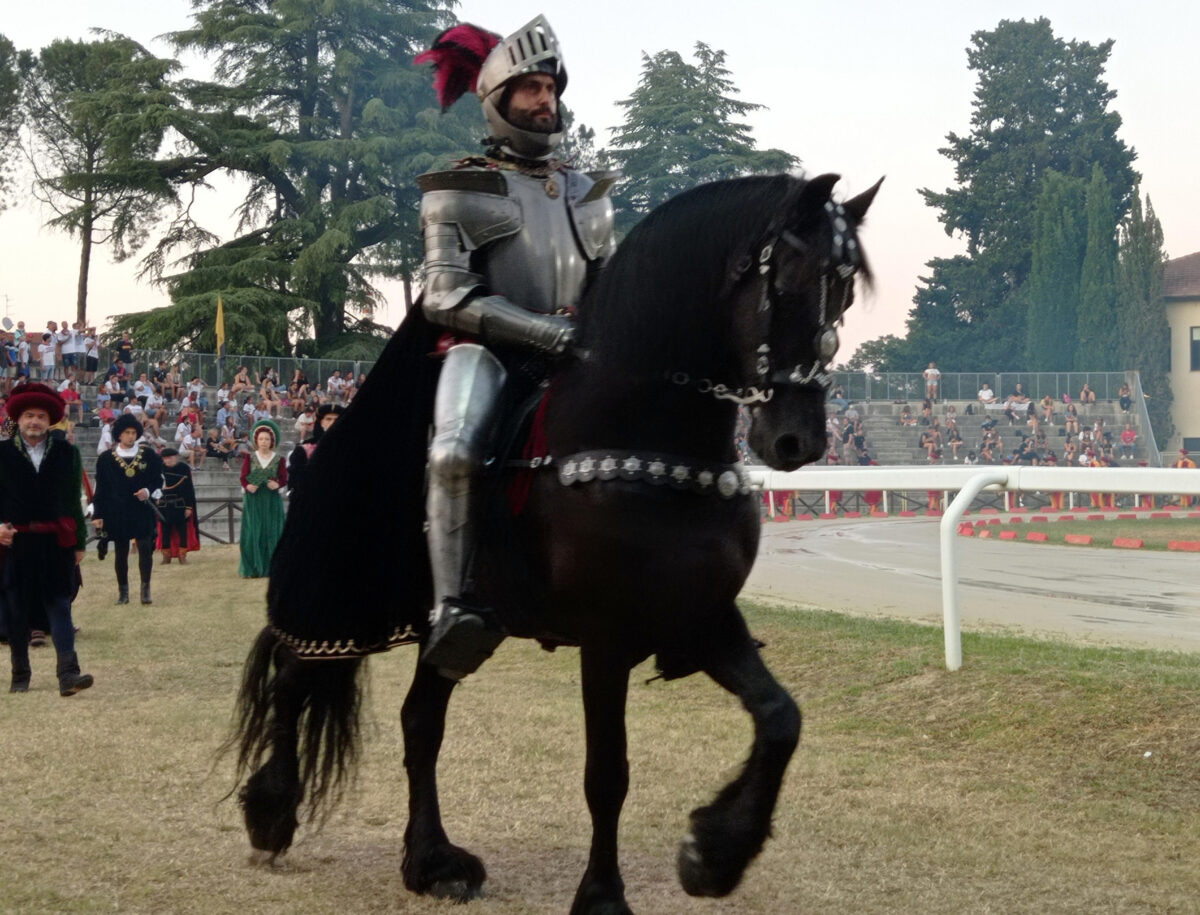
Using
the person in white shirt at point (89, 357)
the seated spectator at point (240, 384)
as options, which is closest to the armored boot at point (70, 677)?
the person in white shirt at point (89, 357)

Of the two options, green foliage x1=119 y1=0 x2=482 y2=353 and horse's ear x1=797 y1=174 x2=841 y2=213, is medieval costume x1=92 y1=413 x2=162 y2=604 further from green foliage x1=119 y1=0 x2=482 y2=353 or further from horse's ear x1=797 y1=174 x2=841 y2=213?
green foliage x1=119 y1=0 x2=482 y2=353

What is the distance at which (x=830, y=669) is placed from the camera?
30.8 ft

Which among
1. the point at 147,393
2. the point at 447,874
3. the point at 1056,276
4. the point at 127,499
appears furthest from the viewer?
the point at 1056,276

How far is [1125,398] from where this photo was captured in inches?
1820

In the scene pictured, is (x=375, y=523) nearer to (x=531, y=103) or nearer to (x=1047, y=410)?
(x=531, y=103)

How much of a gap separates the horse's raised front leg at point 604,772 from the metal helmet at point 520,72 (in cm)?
183

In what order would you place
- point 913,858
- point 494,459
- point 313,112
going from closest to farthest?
point 494,459
point 913,858
point 313,112

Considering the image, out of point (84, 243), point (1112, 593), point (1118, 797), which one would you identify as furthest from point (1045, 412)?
point (1118, 797)

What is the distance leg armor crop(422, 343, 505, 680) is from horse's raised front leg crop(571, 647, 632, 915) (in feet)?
1.35

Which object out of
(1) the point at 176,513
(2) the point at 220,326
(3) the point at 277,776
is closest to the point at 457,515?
(3) the point at 277,776

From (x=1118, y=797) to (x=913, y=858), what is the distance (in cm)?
133

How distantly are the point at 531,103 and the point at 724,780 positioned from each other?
2422 mm

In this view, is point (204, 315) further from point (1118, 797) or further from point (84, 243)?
point (1118, 797)

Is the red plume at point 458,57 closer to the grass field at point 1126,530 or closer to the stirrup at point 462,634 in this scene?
the stirrup at point 462,634
